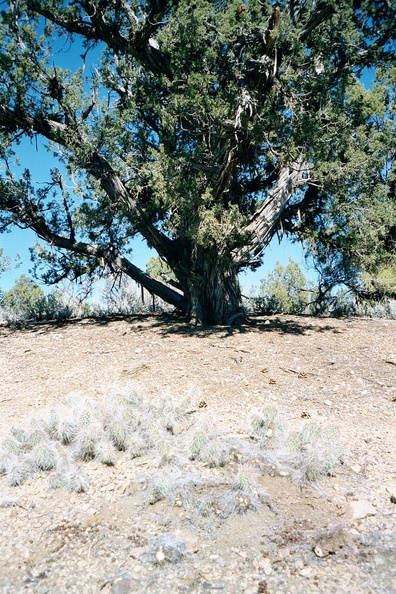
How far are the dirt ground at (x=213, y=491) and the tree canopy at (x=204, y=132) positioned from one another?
2043mm

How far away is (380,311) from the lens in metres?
9.93

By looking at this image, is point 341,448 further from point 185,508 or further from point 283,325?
point 283,325

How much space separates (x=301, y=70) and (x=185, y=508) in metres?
5.65

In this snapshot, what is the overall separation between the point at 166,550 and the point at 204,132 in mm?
5266

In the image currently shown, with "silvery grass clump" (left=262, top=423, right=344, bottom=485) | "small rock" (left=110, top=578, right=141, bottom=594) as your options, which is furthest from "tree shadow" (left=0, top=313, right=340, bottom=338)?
"small rock" (left=110, top=578, right=141, bottom=594)

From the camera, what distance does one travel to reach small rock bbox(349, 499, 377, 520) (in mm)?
3025

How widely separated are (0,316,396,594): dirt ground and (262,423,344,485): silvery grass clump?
6 cm

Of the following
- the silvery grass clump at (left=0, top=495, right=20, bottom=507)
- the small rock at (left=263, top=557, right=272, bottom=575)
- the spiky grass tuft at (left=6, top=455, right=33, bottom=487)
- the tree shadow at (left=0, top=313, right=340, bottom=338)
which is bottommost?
the small rock at (left=263, top=557, right=272, bottom=575)

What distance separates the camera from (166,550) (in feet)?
8.91

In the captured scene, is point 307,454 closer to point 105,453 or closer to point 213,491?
point 213,491

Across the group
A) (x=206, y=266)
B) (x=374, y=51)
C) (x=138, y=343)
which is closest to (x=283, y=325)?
(x=206, y=266)

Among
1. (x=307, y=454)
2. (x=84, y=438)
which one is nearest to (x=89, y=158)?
(x=84, y=438)

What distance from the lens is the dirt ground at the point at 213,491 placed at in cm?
255

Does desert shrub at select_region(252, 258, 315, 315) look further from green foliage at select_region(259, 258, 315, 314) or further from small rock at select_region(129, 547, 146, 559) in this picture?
small rock at select_region(129, 547, 146, 559)
